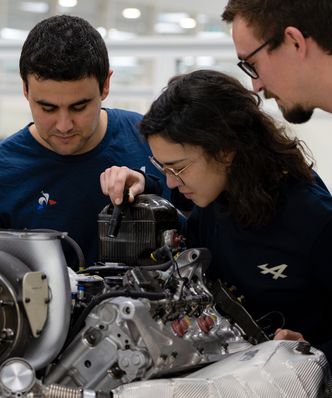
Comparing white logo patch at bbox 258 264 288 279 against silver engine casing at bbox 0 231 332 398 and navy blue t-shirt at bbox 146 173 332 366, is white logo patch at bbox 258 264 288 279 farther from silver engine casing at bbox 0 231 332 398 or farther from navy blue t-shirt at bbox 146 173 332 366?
silver engine casing at bbox 0 231 332 398

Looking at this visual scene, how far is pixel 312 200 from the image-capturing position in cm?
210

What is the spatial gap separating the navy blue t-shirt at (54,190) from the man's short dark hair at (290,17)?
0.84m

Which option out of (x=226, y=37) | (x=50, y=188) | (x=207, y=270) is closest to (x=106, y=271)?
(x=207, y=270)

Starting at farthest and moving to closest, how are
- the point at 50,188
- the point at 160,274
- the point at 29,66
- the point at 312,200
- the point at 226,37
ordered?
the point at 226,37
the point at 50,188
the point at 29,66
the point at 312,200
the point at 160,274

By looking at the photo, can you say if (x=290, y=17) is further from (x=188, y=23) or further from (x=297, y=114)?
(x=188, y=23)

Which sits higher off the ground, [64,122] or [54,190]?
[64,122]

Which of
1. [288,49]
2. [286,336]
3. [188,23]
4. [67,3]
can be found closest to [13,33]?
[67,3]

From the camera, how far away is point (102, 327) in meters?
1.73

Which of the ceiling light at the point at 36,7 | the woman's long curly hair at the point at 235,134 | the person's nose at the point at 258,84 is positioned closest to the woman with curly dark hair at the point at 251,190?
the woman's long curly hair at the point at 235,134

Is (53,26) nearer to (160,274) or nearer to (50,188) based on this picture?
(50,188)

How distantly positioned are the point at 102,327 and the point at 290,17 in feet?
2.90

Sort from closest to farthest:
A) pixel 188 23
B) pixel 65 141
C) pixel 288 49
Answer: pixel 288 49, pixel 65 141, pixel 188 23

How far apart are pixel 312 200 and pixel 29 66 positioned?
0.97m

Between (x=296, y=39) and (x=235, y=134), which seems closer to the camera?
(x=296, y=39)
